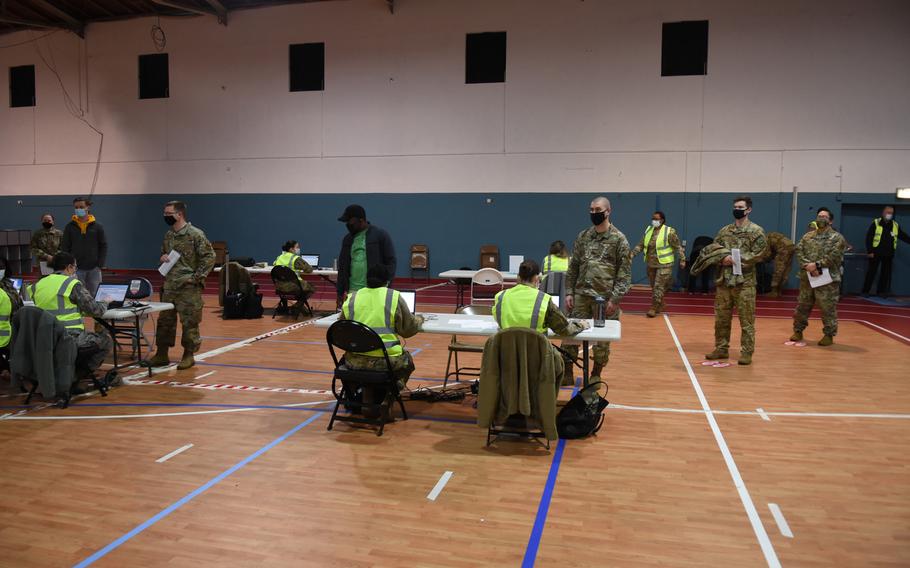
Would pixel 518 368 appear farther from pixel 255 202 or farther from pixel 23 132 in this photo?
pixel 23 132

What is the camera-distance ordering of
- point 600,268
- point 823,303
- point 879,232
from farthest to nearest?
1. point 879,232
2. point 823,303
3. point 600,268

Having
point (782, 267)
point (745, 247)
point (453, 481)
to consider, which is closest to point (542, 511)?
point (453, 481)

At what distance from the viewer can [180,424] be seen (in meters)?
5.12

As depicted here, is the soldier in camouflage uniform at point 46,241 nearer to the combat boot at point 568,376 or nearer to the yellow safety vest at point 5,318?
the yellow safety vest at point 5,318

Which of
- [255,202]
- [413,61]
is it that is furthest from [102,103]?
[413,61]

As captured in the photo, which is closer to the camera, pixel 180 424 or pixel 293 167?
pixel 180 424

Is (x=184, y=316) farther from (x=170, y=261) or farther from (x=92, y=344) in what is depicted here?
(x=92, y=344)

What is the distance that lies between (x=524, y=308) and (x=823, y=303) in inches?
235

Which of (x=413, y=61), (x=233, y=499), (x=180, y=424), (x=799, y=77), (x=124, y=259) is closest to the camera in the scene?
(x=233, y=499)

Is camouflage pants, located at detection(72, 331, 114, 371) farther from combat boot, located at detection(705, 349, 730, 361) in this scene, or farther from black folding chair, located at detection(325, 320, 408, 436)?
combat boot, located at detection(705, 349, 730, 361)

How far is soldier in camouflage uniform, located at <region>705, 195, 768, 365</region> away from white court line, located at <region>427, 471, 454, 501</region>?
14.7ft

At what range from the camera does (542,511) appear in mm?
3545

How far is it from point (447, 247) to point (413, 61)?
181 inches

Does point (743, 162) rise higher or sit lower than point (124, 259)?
higher
